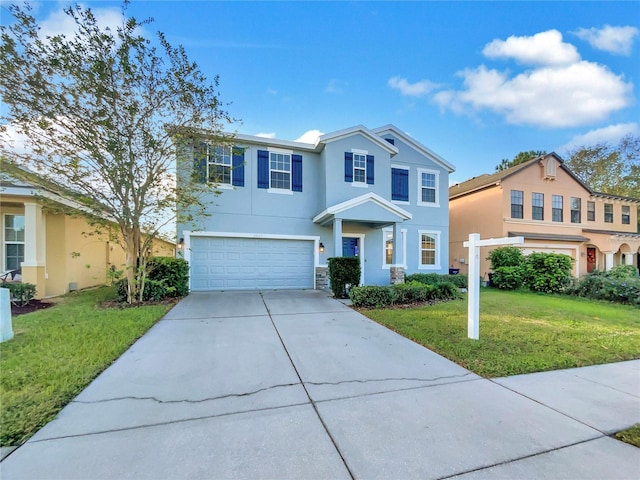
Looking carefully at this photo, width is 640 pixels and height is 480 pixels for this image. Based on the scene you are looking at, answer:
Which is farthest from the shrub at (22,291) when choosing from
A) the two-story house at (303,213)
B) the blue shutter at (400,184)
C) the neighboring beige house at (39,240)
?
the blue shutter at (400,184)

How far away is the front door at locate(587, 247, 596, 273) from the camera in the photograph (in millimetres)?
17781

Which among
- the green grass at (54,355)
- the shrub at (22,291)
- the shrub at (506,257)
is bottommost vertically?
the green grass at (54,355)

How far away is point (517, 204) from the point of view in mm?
15164

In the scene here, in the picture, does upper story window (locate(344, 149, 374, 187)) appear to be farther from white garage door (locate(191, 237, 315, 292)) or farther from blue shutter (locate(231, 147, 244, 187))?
blue shutter (locate(231, 147, 244, 187))

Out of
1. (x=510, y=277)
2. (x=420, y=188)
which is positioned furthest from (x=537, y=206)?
(x=420, y=188)

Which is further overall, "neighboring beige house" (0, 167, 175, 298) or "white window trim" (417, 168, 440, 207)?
"white window trim" (417, 168, 440, 207)

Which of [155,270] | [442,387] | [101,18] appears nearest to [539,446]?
[442,387]

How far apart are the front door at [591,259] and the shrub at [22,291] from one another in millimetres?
26625

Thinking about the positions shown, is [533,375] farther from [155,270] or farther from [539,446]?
[155,270]

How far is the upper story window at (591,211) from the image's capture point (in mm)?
17422

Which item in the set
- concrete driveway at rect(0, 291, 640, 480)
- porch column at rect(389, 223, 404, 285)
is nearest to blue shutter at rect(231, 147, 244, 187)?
porch column at rect(389, 223, 404, 285)

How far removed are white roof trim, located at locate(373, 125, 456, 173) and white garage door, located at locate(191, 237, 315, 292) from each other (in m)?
5.95

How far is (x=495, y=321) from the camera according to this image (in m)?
6.32

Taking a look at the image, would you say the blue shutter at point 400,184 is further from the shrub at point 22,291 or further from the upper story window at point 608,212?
the upper story window at point 608,212
